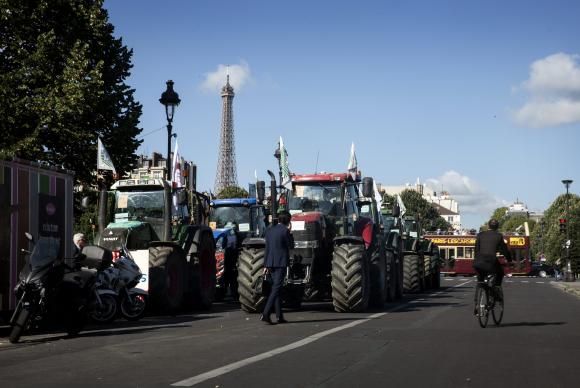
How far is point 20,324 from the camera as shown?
39.7ft

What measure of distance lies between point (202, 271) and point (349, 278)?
4.60m

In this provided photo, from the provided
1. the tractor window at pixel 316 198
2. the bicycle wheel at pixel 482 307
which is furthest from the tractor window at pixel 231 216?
the bicycle wheel at pixel 482 307

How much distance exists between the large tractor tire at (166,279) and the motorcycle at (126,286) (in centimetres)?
114

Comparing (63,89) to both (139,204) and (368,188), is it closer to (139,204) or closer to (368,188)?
(139,204)

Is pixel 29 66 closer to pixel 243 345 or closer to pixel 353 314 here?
pixel 353 314

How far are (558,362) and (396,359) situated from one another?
75.3 inches

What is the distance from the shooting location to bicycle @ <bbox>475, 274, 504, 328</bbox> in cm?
1434

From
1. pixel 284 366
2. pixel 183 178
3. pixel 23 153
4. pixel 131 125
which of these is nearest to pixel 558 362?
pixel 284 366

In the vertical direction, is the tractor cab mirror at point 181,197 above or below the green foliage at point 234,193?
below

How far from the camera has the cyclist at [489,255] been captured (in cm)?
1457

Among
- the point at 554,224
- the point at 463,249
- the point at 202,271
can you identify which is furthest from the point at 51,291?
the point at 554,224

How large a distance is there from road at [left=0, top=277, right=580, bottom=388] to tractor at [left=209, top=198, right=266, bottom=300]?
8079 millimetres

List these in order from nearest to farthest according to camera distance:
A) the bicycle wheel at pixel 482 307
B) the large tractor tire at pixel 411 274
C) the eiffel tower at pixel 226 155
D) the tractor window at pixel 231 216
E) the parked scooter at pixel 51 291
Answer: the parked scooter at pixel 51 291 < the bicycle wheel at pixel 482 307 < the tractor window at pixel 231 216 < the large tractor tire at pixel 411 274 < the eiffel tower at pixel 226 155

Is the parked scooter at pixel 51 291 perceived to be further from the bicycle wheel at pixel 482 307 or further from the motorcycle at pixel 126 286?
the bicycle wheel at pixel 482 307
